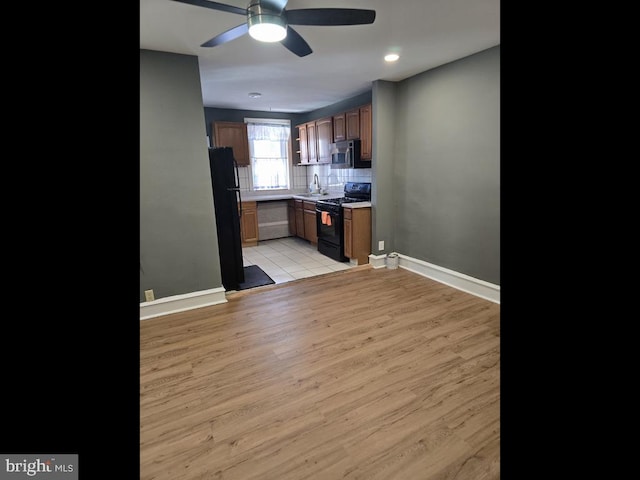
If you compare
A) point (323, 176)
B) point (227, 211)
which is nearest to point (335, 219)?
point (227, 211)

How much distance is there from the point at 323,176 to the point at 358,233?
222 cm

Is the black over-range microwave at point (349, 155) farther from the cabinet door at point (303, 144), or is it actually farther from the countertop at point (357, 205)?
the cabinet door at point (303, 144)

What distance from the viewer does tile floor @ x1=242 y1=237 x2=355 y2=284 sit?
4.62 m

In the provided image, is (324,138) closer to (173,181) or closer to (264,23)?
(173,181)

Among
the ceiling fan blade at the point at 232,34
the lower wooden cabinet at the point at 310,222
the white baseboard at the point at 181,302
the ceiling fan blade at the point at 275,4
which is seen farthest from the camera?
the lower wooden cabinet at the point at 310,222

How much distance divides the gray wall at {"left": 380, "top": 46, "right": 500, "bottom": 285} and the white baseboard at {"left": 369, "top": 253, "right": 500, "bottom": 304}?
58 mm

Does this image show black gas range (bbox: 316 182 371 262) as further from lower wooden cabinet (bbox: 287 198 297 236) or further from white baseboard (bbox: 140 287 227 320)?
white baseboard (bbox: 140 287 227 320)

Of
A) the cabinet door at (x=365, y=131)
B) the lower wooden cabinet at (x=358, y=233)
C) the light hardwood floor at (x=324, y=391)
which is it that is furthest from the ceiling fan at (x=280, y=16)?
the lower wooden cabinet at (x=358, y=233)

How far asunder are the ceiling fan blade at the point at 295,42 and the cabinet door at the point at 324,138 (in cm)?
296

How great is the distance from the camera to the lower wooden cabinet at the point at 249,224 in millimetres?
5992

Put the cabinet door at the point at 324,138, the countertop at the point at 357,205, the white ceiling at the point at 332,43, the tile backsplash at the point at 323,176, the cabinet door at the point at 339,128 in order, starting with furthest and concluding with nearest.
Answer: the tile backsplash at the point at 323,176 → the cabinet door at the point at 324,138 → the cabinet door at the point at 339,128 → the countertop at the point at 357,205 → the white ceiling at the point at 332,43
